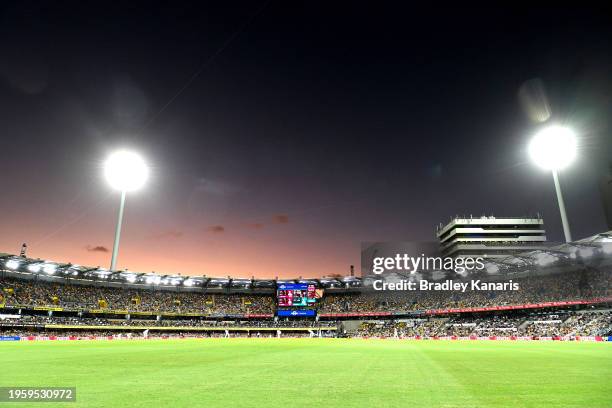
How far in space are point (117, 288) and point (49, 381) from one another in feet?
308

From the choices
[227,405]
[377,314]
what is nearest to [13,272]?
[377,314]

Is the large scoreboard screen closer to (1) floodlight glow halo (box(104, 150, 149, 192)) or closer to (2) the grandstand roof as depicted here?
(2) the grandstand roof

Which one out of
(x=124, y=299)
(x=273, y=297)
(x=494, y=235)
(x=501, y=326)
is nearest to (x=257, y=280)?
(x=273, y=297)

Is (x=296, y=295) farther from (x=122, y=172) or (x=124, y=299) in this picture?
(x=122, y=172)

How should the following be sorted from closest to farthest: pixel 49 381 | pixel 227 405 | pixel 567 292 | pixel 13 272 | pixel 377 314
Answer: pixel 227 405
pixel 49 381
pixel 567 292
pixel 13 272
pixel 377 314

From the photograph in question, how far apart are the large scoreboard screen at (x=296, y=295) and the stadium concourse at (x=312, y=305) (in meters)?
1.55

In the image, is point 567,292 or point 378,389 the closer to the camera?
point 378,389

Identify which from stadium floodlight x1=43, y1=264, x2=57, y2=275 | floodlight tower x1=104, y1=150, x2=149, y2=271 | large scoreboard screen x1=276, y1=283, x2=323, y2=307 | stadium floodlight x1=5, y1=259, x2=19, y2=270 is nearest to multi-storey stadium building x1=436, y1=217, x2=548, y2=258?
large scoreboard screen x1=276, y1=283, x2=323, y2=307

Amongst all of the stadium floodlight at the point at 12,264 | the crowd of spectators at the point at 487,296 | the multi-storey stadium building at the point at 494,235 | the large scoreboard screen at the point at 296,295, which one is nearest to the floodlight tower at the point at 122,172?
the stadium floodlight at the point at 12,264

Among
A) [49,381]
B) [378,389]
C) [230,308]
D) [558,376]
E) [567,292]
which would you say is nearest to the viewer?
[378,389]

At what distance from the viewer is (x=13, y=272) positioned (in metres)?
78.1

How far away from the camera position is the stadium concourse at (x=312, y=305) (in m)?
64.6

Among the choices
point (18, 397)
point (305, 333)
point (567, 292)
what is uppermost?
point (567, 292)

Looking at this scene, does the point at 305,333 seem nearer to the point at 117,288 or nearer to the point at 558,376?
the point at 117,288
